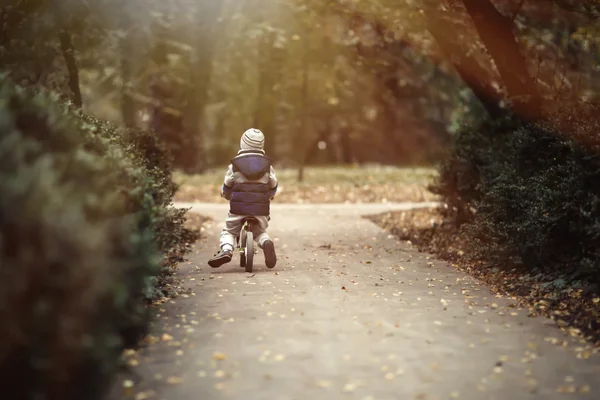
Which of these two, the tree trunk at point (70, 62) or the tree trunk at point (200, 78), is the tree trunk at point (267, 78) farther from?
the tree trunk at point (70, 62)

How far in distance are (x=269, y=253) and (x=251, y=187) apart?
88 centimetres

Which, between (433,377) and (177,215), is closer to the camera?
(433,377)

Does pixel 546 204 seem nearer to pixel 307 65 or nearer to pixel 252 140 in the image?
pixel 252 140

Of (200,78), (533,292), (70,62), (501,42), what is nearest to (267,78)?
(200,78)

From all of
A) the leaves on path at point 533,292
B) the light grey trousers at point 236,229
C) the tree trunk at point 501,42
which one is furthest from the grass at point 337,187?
the light grey trousers at point 236,229

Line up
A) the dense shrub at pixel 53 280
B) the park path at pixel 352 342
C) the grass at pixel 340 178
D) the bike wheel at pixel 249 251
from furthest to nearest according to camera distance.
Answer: the grass at pixel 340 178, the bike wheel at pixel 249 251, the park path at pixel 352 342, the dense shrub at pixel 53 280

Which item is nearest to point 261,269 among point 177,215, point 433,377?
point 177,215

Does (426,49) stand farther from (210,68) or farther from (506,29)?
(210,68)

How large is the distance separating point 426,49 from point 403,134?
2823 centimetres

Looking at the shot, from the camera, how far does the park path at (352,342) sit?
602 centimetres

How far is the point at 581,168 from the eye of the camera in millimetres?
9164

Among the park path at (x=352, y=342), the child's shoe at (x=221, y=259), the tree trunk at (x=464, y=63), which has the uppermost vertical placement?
the tree trunk at (x=464, y=63)

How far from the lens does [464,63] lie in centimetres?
1599

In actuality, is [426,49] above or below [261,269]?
above
